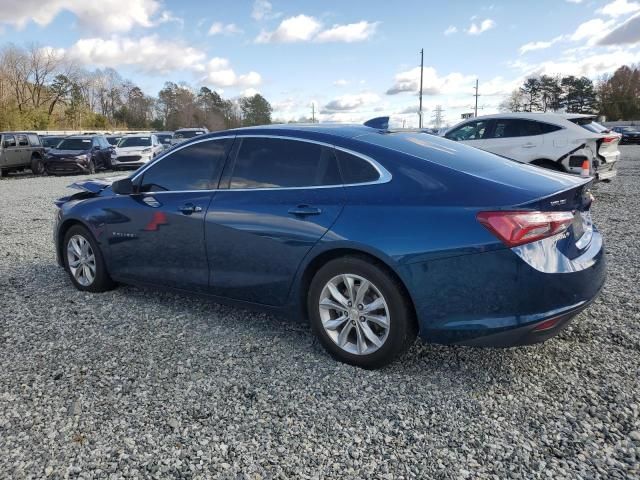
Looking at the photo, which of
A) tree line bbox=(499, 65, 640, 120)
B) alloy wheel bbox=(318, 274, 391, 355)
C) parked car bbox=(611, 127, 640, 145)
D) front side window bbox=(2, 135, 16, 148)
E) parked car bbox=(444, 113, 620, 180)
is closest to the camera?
alloy wheel bbox=(318, 274, 391, 355)

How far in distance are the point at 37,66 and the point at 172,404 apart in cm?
7733

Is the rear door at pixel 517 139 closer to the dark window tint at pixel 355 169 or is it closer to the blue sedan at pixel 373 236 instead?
the blue sedan at pixel 373 236

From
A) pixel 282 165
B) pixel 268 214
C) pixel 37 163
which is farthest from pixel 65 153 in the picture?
pixel 268 214

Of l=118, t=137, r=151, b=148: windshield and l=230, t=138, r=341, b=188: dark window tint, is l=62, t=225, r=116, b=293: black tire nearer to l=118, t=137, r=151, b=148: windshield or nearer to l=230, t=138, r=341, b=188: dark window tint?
l=230, t=138, r=341, b=188: dark window tint

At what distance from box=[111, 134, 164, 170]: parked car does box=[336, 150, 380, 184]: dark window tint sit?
64.3ft

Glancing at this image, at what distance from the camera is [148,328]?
13.0ft

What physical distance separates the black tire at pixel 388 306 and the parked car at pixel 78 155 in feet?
66.9

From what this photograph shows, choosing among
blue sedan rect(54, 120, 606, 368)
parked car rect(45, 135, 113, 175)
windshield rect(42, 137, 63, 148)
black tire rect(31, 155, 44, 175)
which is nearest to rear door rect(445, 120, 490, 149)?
blue sedan rect(54, 120, 606, 368)

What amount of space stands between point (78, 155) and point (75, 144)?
3.80ft

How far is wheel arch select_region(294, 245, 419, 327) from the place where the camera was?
9.77 ft

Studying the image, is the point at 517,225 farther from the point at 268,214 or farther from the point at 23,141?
the point at 23,141

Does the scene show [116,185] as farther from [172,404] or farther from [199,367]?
[172,404]

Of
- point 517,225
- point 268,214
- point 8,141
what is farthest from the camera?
point 8,141

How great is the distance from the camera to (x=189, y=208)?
3.89m
